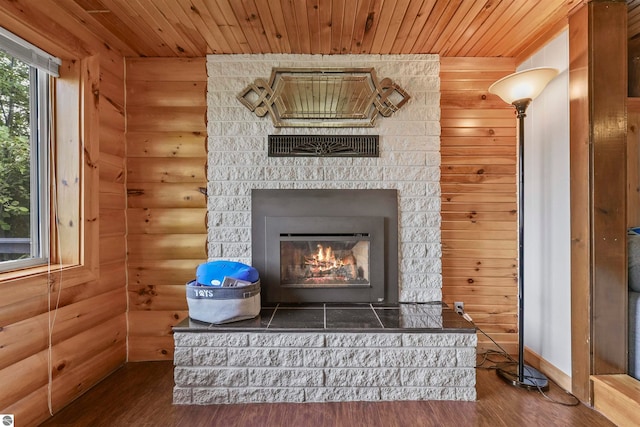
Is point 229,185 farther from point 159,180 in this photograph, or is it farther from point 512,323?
point 512,323

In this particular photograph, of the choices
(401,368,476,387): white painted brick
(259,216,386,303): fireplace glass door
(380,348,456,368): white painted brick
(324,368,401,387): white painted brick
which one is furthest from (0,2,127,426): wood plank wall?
(401,368,476,387): white painted brick

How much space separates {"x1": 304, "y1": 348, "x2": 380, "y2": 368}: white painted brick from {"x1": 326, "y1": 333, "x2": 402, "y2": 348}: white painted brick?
0.03m

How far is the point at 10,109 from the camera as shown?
1.66 metres

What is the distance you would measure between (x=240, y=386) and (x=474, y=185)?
6.87 ft

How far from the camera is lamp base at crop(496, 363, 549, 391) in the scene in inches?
75.2

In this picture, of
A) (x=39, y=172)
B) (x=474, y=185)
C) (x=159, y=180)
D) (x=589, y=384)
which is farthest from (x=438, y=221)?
(x=39, y=172)

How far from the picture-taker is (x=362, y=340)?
5.88ft

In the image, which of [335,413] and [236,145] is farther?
[236,145]

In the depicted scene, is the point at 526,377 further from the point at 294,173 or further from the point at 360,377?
the point at 294,173

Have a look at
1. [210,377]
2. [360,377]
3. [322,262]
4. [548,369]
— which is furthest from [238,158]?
[548,369]

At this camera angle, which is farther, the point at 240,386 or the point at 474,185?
the point at 474,185

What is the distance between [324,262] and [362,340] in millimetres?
679

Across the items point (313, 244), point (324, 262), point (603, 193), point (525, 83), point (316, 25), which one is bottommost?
point (324, 262)

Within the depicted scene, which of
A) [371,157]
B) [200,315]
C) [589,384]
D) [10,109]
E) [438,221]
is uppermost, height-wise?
[10,109]
